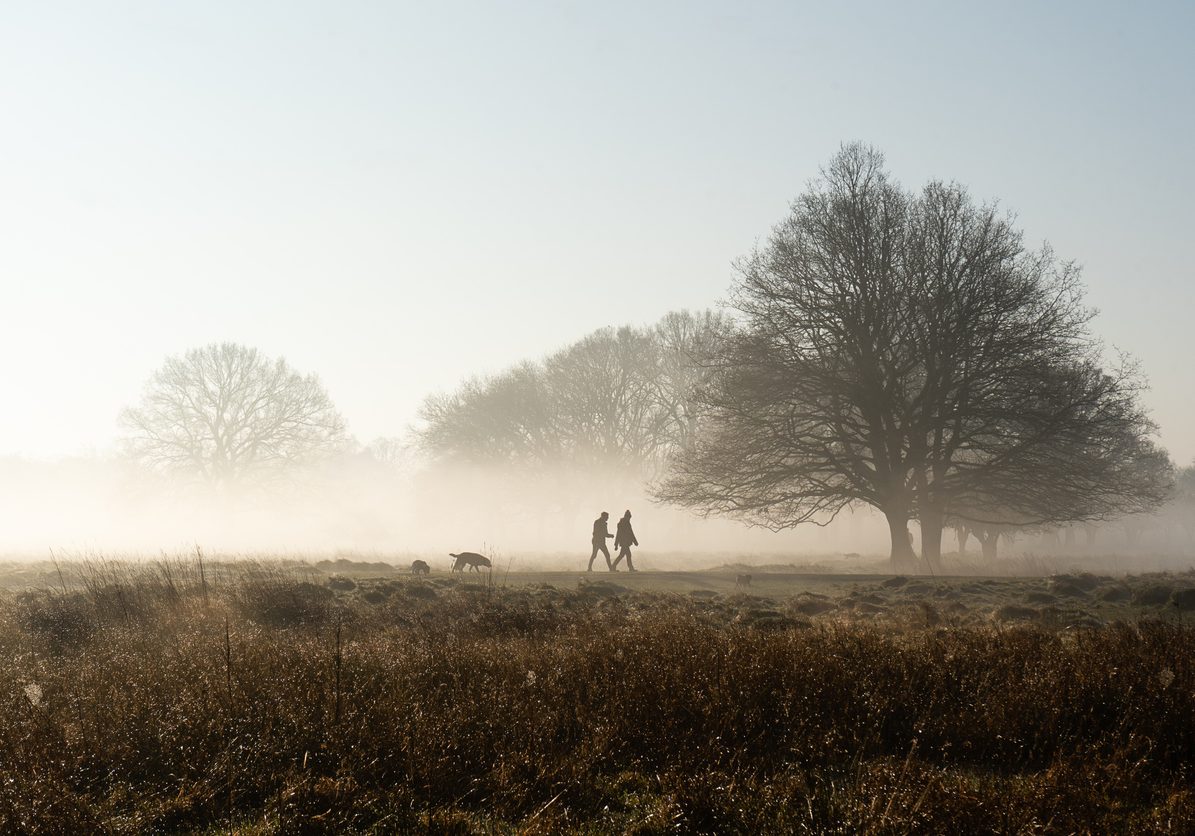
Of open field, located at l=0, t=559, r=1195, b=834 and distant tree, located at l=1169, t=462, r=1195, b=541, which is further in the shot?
distant tree, located at l=1169, t=462, r=1195, b=541

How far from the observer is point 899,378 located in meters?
26.0

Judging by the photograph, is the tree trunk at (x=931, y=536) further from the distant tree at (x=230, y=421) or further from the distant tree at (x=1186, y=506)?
the distant tree at (x=1186, y=506)

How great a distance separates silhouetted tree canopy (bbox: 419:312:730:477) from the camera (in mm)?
52875

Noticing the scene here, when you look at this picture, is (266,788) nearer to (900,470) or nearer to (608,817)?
(608,817)

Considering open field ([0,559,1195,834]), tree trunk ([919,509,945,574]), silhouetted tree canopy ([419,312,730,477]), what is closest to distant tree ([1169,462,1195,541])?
silhouetted tree canopy ([419,312,730,477])

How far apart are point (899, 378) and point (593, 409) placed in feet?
94.4

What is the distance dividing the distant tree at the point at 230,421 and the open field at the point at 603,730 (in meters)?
45.3

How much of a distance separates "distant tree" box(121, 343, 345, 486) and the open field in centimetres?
4530

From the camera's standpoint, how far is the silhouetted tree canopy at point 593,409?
52.9m

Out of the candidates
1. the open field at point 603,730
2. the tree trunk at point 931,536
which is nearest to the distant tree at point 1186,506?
the tree trunk at point 931,536

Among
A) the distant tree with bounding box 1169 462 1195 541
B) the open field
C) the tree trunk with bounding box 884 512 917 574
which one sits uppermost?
the distant tree with bounding box 1169 462 1195 541

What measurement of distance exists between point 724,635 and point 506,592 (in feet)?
23.2

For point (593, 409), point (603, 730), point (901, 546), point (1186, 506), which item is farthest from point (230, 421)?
point (1186, 506)

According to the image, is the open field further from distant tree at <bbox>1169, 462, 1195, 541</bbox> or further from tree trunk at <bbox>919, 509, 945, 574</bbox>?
distant tree at <bbox>1169, 462, 1195, 541</bbox>
